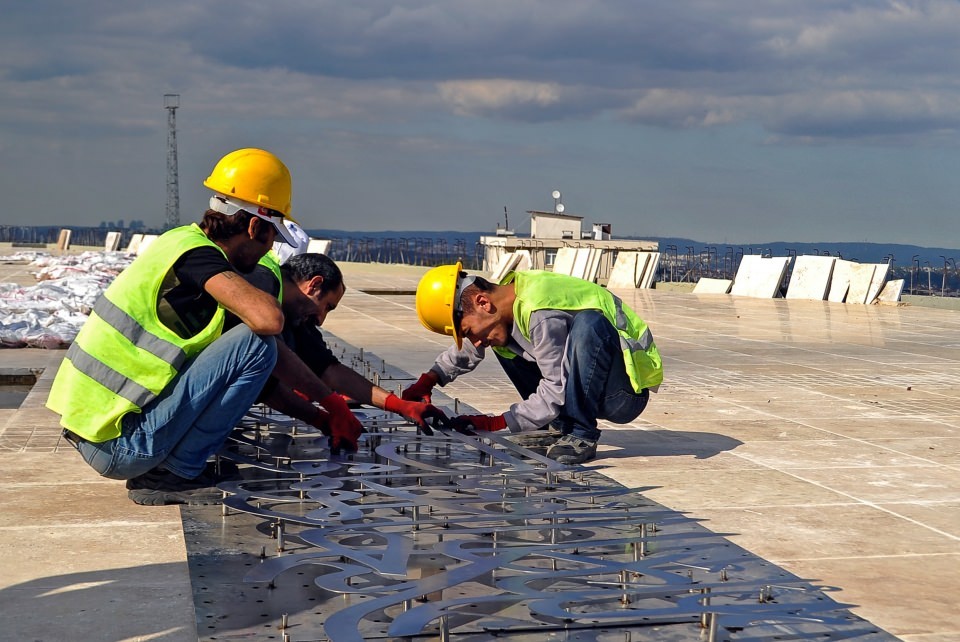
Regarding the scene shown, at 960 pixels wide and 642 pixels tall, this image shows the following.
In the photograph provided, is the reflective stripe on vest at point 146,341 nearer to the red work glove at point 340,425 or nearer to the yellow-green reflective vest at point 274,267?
the yellow-green reflective vest at point 274,267

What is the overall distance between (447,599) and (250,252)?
1855 mm

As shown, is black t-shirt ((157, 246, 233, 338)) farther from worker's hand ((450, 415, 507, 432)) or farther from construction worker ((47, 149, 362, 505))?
worker's hand ((450, 415, 507, 432))

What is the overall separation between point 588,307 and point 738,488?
1180mm

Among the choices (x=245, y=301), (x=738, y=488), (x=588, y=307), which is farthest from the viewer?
(x=588, y=307)

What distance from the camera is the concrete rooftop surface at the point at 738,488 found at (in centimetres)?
352

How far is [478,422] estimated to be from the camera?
19.5ft

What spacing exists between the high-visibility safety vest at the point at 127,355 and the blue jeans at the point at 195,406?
0.19 feet

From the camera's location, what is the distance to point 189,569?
3.80 m

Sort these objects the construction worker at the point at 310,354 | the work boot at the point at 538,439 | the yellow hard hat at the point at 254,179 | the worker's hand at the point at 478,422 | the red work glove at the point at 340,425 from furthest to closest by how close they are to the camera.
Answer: the work boot at the point at 538,439
the worker's hand at the point at 478,422
the red work glove at the point at 340,425
the construction worker at the point at 310,354
the yellow hard hat at the point at 254,179

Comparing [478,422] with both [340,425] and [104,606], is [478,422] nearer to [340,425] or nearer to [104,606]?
[340,425]

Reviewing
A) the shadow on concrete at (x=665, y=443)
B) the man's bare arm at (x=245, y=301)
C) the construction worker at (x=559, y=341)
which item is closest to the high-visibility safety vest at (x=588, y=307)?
the construction worker at (x=559, y=341)

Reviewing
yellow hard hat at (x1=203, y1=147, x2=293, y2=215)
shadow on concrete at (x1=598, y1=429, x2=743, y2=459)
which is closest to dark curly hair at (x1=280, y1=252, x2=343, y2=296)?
yellow hard hat at (x1=203, y1=147, x2=293, y2=215)

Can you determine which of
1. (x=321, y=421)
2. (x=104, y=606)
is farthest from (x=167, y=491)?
(x=104, y=606)

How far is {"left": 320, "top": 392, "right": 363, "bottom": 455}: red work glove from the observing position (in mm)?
5508
